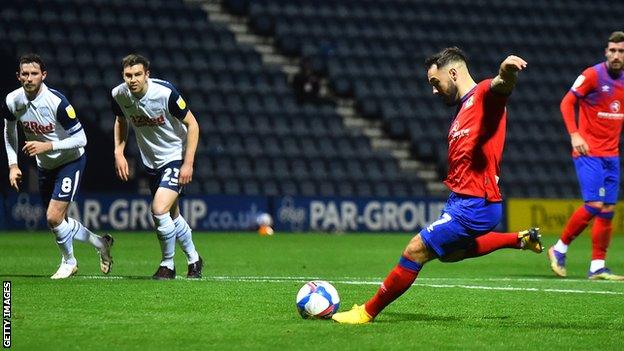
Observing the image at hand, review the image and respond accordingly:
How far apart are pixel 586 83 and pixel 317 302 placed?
17.1 feet

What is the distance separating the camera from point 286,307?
26.2ft

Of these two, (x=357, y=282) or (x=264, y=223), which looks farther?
(x=264, y=223)

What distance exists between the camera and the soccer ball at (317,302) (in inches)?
286

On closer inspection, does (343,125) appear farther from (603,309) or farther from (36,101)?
(603,309)

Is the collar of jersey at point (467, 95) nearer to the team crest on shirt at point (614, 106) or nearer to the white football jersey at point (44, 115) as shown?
the white football jersey at point (44, 115)

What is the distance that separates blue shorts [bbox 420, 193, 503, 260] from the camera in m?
7.07

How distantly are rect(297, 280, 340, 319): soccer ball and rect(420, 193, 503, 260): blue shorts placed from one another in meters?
0.75

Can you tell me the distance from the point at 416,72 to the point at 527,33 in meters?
3.90

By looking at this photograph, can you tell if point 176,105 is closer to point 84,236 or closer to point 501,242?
point 84,236

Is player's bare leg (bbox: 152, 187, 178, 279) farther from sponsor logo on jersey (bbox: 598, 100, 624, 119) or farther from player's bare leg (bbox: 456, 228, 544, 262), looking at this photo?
sponsor logo on jersey (bbox: 598, 100, 624, 119)

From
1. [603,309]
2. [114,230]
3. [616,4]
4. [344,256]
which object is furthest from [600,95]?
[616,4]

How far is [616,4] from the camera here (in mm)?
30953

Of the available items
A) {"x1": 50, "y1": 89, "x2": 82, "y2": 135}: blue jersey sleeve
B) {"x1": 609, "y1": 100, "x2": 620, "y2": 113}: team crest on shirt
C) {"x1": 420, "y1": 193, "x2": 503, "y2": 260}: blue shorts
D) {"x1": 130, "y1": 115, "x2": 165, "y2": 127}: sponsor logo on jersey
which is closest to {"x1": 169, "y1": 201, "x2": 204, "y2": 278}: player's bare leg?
{"x1": 130, "y1": 115, "x2": 165, "y2": 127}: sponsor logo on jersey

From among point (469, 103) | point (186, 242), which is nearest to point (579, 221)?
point (186, 242)
